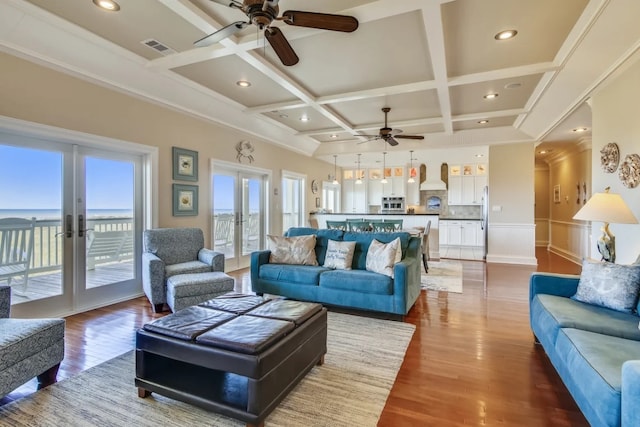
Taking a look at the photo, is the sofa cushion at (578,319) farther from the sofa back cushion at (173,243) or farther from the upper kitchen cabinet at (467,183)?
the upper kitchen cabinet at (467,183)

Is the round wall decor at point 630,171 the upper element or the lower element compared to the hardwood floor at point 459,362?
upper

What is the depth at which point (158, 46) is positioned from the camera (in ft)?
11.4

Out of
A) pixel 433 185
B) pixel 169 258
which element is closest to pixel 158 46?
pixel 169 258

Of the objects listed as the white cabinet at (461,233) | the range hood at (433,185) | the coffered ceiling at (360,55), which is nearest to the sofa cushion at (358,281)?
the coffered ceiling at (360,55)

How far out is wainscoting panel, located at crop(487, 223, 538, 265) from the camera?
7090mm

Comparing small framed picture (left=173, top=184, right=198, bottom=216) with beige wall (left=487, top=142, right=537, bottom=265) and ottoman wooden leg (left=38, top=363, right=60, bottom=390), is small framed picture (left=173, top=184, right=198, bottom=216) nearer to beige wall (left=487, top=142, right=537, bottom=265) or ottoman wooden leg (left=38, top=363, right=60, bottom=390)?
ottoman wooden leg (left=38, top=363, right=60, bottom=390)

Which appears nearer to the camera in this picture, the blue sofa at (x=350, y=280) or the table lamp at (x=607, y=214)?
the table lamp at (x=607, y=214)

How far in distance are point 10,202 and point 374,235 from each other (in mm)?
3879

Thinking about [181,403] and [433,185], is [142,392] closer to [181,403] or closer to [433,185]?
[181,403]

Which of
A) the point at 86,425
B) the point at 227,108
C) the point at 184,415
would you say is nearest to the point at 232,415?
the point at 184,415

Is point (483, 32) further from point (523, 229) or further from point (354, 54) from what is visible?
point (523, 229)

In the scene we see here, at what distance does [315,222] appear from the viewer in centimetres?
827

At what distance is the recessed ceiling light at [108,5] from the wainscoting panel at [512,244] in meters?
7.61

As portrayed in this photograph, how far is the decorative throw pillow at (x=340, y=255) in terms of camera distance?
3.90 meters
